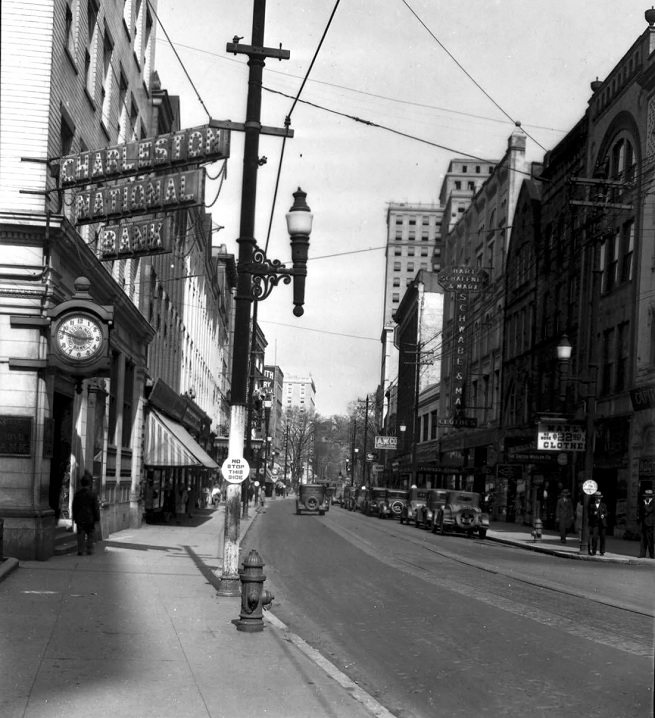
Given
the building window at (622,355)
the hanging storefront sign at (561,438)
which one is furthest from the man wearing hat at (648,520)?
the building window at (622,355)

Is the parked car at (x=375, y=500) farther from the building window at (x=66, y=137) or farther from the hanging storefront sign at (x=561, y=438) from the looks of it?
the building window at (x=66, y=137)

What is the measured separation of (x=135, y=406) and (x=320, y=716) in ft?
78.7

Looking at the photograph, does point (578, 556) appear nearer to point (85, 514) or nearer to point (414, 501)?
point (85, 514)

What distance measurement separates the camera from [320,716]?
7.11 m

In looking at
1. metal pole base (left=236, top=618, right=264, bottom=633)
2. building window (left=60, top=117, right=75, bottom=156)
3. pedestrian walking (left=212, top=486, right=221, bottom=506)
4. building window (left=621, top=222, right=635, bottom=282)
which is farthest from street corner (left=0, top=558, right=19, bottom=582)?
pedestrian walking (left=212, top=486, right=221, bottom=506)

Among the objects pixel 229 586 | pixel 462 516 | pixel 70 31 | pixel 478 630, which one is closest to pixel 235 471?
pixel 229 586

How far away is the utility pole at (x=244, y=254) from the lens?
13.7 meters

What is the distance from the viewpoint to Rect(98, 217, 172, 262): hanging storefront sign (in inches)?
739

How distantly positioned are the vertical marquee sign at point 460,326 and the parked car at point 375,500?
5580mm

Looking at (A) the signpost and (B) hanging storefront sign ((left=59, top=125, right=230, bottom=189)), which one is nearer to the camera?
(A) the signpost

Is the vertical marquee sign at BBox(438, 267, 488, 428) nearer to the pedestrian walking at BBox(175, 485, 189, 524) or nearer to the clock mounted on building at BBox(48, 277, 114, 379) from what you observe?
the pedestrian walking at BBox(175, 485, 189, 524)

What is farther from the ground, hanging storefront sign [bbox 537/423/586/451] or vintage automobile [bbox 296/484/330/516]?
hanging storefront sign [bbox 537/423/586/451]

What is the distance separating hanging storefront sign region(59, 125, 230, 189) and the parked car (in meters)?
42.5

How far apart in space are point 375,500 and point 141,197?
4440 cm
